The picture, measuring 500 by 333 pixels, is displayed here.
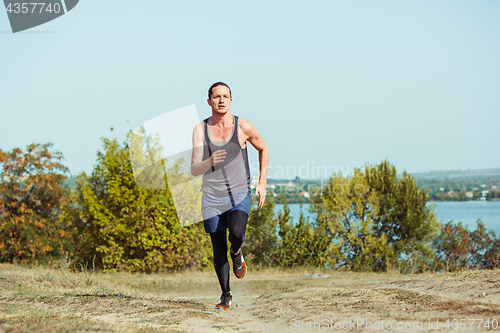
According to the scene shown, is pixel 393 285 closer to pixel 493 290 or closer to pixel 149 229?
pixel 493 290

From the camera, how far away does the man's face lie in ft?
18.8

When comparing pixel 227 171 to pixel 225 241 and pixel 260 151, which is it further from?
pixel 225 241

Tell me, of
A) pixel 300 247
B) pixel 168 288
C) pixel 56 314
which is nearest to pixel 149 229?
pixel 168 288

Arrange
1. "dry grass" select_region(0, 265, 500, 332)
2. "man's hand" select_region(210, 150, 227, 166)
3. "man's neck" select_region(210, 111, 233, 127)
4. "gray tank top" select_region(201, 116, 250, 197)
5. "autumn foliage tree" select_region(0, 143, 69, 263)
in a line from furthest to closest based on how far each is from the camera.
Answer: "autumn foliage tree" select_region(0, 143, 69, 263) < "man's neck" select_region(210, 111, 233, 127) < "gray tank top" select_region(201, 116, 250, 197) < "man's hand" select_region(210, 150, 227, 166) < "dry grass" select_region(0, 265, 500, 332)

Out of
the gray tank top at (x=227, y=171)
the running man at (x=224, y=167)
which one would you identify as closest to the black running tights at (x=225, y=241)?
the running man at (x=224, y=167)

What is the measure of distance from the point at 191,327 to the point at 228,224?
1329 mm

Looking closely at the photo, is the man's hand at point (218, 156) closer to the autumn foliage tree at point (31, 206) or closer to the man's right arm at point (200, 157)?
the man's right arm at point (200, 157)

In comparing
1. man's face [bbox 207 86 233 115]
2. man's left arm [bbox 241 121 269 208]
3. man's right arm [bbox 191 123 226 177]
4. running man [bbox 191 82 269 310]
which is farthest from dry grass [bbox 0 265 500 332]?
man's face [bbox 207 86 233 115]

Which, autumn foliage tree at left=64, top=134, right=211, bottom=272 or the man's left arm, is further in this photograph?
autumn foliage tree at left=64, top=134, right=211, bottom=272

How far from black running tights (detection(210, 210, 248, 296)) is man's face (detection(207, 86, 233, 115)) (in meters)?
1.30

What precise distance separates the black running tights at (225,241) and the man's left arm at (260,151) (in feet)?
1.10

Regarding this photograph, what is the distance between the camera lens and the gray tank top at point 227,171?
18.6 ft

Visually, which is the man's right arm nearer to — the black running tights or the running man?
the running man

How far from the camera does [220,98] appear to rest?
5.75m
